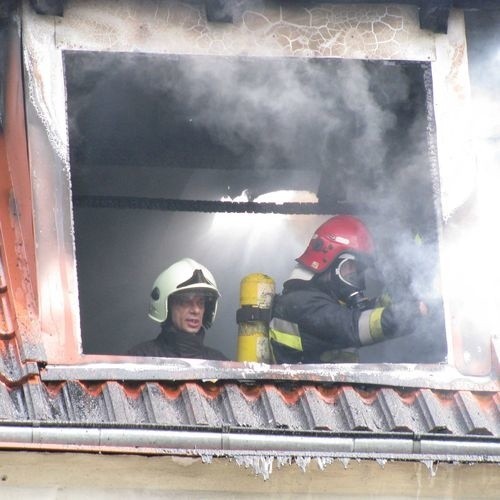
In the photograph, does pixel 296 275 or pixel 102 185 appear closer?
pixel 296 275

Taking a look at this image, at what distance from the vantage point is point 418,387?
9.27 meters

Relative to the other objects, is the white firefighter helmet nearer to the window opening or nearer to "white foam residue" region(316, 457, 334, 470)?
the window opening

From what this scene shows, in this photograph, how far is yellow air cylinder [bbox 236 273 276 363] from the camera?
1129cm

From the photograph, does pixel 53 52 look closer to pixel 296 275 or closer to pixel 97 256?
pixel 296 275

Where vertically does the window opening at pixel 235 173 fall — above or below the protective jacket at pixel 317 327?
above

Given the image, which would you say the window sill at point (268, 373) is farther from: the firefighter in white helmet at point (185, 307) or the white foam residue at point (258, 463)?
the firefighter in white helmet at point (185, 307)

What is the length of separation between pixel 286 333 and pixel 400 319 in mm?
908

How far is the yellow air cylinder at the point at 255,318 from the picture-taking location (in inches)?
444

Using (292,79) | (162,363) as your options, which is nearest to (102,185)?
(292,79)

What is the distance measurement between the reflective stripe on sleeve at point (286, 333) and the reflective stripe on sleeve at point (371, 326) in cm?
51

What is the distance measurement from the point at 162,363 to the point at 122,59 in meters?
2.16

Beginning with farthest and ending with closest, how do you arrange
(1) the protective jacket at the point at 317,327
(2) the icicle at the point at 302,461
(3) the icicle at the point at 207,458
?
1. (1) the protective jacket at the point at 317,327
2. (2) the icicle at the point at 302,461
3. (3) the icicle at the point at 207,458

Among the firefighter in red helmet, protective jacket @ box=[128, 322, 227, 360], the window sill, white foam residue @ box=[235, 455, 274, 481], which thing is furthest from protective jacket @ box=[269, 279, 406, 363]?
white foam residue @ box=[235, 455, 274, 481]

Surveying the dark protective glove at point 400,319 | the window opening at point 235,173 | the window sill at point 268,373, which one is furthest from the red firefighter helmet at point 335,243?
the window sill at point 268,373
